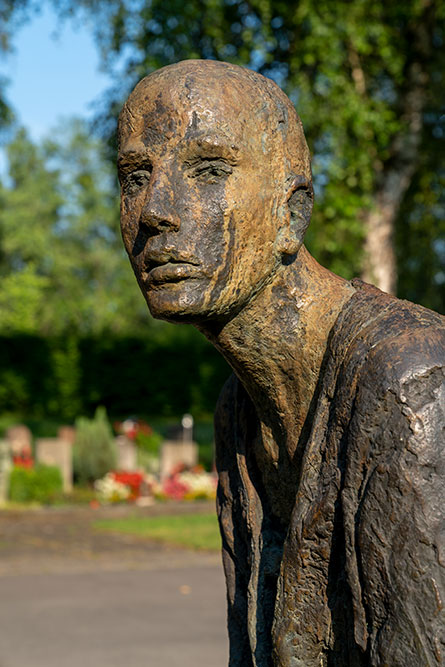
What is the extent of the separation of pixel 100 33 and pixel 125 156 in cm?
1524

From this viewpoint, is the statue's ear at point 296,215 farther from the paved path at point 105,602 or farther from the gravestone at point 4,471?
the gravestone at point 4,471

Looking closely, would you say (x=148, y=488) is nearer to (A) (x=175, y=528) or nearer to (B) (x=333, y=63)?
(A) (x=175, y=528)

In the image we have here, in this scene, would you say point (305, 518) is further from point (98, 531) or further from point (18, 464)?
point (18, 464)

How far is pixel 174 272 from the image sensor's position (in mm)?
2416

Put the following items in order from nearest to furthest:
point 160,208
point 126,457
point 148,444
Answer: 1. point 160,208
2. point 126,457
3. point 148,444

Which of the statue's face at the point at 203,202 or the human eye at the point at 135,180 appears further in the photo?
the human eye at the point at 135,180

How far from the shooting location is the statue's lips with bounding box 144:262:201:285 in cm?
242

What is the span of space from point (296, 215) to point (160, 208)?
1.33 ft

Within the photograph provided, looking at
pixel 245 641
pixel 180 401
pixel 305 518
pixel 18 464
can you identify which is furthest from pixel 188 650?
pixel 180 401

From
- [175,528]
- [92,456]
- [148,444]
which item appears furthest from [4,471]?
[148,444]

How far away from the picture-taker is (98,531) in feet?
42.4

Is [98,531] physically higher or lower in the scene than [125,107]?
lower

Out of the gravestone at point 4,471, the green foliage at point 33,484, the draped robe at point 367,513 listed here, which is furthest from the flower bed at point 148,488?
the draped robe at point 367,513

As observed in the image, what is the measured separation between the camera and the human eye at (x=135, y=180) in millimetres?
2535
